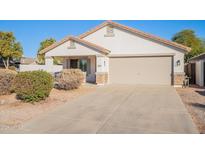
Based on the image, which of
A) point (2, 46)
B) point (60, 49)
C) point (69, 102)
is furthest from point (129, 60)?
point (2, 46)

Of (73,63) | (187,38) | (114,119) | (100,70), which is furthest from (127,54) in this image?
(187,38)

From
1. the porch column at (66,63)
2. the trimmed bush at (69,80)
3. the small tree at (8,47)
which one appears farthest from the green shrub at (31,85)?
the small tree at (8,47)

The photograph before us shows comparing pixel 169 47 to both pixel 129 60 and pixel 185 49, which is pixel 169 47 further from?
pixel 129 60

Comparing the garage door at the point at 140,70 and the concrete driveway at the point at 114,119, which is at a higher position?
the garage door at the point at 140,70

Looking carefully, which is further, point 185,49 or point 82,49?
point 82,49

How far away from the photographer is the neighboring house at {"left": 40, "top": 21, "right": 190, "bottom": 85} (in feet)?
56.6

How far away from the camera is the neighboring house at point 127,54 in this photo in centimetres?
1725

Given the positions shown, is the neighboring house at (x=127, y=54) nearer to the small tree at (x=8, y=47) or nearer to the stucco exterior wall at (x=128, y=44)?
the stucco exterior wall at (x=128, y=44)

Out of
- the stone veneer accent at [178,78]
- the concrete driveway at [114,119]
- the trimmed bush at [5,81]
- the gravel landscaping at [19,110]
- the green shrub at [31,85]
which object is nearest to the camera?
the concrete driveway at [114,119]

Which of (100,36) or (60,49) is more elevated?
(100,36)

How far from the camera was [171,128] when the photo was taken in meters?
5.82

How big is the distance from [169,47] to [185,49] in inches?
53.5

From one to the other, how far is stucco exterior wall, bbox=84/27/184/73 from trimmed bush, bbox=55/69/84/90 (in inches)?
238

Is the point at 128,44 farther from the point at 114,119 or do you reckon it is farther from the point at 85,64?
the point at 114,119
